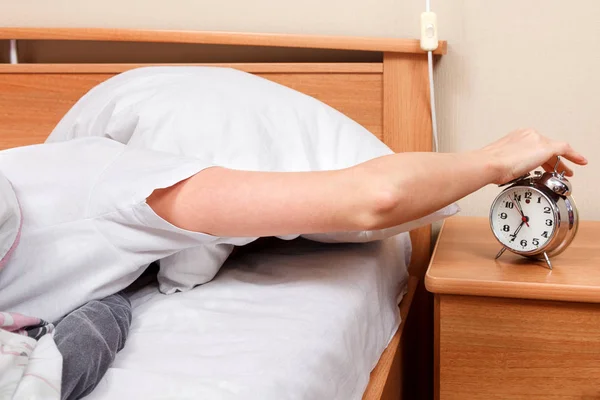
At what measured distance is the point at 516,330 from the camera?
958mm

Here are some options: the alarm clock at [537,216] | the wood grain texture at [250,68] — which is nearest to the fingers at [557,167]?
the alarm clock at [537,216]

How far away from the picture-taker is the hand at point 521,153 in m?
0.93

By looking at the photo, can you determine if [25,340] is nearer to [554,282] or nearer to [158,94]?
[158,94]

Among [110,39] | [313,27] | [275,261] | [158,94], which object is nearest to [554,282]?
[275,261]

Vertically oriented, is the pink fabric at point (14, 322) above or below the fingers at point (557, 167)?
below

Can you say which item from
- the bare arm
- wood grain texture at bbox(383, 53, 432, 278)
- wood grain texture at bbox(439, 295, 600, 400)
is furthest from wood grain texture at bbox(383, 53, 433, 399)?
the bare arm

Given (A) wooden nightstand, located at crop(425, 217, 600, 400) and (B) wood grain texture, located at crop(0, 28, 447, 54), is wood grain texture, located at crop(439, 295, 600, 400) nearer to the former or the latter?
(A) wooden nightstand, located at crop(425, 217, 600, 400)

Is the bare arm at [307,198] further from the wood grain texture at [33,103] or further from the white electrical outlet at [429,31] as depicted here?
the wood grain texture at [33,103]

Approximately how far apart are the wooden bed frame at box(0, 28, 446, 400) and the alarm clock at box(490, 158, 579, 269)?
0.27m

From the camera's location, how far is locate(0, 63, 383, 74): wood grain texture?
136cm

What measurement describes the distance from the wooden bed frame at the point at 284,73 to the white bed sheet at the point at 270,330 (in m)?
0.28

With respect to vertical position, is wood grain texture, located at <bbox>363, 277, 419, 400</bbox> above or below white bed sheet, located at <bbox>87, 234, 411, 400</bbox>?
below

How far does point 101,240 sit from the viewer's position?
32.2 inches

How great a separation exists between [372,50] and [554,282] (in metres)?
0.61
